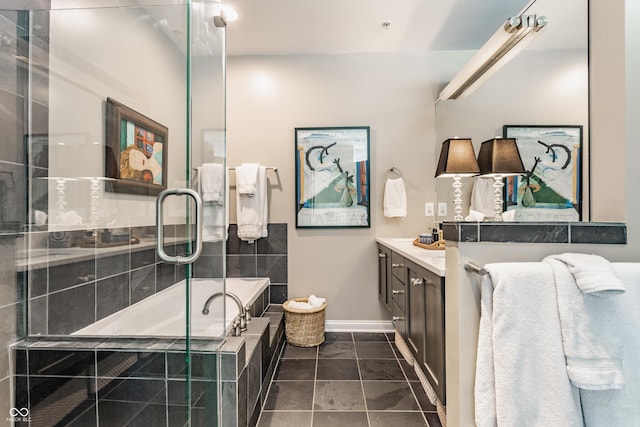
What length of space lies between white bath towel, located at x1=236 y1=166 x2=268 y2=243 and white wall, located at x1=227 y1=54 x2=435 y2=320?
0.16m

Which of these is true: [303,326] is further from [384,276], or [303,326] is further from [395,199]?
[395,199]

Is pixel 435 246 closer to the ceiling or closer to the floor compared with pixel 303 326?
closer to the ceiling

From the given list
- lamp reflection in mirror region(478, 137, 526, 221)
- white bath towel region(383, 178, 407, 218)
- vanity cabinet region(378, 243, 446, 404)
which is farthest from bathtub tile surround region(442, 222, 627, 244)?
white bath towel region(383, 178, 407, 218)

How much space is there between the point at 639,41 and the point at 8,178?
7.78ft

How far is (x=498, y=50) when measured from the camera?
6.07 feet

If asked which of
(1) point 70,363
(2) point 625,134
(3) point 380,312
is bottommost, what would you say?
(3) point 380,312

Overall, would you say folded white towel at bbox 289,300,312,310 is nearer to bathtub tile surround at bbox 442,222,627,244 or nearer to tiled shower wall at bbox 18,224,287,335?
tiled shower wall at bbox 18,224,287,335

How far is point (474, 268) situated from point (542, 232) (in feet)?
0.94

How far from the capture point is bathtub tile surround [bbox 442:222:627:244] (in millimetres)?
1008

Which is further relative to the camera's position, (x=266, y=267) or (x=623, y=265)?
(x=266, y=267)

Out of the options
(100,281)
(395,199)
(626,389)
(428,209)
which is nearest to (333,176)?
(395,199)

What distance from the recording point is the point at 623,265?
93cm

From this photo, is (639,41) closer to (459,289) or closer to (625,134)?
(625,134)

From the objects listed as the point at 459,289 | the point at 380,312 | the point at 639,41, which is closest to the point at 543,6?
the point at 639,41
